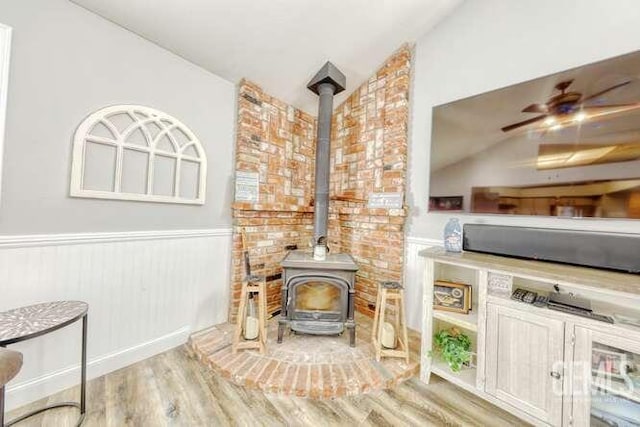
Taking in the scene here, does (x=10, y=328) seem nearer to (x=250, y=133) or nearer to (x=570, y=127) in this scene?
(x=250, y=133)

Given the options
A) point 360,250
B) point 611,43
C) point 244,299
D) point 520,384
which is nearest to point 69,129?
point 244,299

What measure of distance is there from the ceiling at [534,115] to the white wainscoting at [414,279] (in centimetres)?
68

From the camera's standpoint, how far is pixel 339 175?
2.79 metres

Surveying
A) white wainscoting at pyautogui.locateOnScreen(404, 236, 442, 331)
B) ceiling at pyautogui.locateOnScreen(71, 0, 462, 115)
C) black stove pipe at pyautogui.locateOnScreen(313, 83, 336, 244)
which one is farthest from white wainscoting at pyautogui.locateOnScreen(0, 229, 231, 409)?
white wainscoting at pyautogui.locateOnScreen(404, 236, 442, 331)

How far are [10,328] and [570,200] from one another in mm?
2939

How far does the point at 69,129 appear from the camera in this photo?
1.45m

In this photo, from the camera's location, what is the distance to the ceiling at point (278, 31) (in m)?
1.61

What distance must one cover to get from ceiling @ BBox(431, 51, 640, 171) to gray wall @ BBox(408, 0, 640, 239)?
12 centimetres

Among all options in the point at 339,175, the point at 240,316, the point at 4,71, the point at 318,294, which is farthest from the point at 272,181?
the point at 4,71

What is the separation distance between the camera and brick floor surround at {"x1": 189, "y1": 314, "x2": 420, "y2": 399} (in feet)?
5.00

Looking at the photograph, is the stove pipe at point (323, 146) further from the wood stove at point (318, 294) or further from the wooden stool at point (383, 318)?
the wooden stool at point (383, 318)

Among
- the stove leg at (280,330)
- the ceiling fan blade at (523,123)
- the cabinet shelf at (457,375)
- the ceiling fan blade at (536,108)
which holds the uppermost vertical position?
the ceiling fan blade at (536,108)

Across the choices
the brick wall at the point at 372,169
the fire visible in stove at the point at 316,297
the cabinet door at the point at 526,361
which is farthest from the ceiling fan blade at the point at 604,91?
the fire visible in stove at the point at 316,297

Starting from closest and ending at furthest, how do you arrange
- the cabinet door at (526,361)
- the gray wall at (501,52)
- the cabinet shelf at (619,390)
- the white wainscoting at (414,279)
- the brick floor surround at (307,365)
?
the cabinet shelf at (619,390) < the cabinet door at (526,361) < the gray wall at (501,52) < the brick floor surround at (307,365) < the white wainscoting at (414,279)
